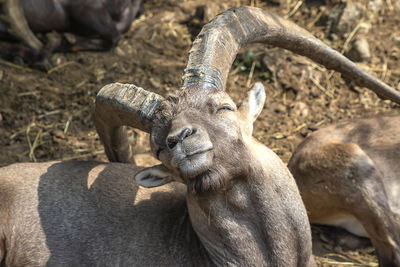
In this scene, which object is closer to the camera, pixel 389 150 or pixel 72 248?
pixel 72 248

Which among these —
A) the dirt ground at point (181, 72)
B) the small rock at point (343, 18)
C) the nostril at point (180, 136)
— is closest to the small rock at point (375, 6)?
the dirt ground at point (181, 72)

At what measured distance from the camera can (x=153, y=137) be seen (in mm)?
3326

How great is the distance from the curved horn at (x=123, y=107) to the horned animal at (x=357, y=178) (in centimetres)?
180

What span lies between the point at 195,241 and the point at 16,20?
15.6 feet

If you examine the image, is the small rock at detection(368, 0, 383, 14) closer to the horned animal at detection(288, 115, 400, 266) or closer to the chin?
the horned animal at detection(288, 115, 400, 266)

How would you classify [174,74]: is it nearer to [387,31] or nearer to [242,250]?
[387,31]

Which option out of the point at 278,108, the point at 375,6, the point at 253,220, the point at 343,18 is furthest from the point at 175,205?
the point at 375,6

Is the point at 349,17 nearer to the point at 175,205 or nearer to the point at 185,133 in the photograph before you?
the point at 175,205

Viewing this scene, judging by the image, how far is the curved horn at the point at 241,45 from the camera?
141 inches

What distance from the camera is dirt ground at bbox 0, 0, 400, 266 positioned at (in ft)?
20.4

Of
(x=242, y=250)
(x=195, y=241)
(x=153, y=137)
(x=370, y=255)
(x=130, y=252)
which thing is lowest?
(x=370, y=255)

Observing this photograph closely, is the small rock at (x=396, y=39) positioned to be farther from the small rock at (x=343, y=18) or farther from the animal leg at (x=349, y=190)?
the animal leg at (x=349, y=190)

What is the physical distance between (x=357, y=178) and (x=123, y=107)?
Answer: 2.20m

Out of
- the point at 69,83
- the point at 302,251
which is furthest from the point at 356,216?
the point at 69,83
